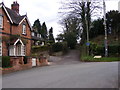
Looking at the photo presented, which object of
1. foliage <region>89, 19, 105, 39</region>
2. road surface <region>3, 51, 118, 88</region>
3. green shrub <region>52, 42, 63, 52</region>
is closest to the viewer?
road surface <region>3, 51, 118, 88</region>

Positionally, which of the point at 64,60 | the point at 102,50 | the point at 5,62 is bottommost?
the point at 64,60

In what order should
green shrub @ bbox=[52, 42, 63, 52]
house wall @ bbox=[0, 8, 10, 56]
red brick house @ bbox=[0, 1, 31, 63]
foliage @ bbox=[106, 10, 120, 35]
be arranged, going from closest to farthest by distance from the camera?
house wall @ bbox=[0, 8, 10, 56], red brick house @ bbox=[0, 1, 31, 63], green shrub @ bbox=[52, 42, 63, 52], foliage @ bbox=[106, 10, 120, 35]

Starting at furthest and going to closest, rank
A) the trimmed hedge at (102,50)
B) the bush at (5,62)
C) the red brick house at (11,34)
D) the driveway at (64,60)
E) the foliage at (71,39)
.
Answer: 1. the foliage at (71,39)
2. the trimmed hedge at (102,50)
3. the driveway at (64,60)
4. the red brick house at (11,34)
5. the bush at (5,62)

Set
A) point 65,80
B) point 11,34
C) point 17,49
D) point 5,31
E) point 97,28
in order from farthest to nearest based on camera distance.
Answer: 1. point 97,28
2. point 17,49
3. point 11,34
4. point 5,31
5. point 65,80

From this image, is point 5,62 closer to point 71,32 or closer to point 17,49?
point 17,49

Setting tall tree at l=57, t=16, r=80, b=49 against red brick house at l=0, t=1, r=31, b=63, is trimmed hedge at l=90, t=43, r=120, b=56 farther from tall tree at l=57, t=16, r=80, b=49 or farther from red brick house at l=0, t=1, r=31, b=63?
tall tree at l=57, t=16, r=80, b=49

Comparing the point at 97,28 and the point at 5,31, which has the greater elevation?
the point at 97,28

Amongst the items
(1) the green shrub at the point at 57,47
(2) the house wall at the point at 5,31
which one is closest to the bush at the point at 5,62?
(2) the house wall at the point at 5,31

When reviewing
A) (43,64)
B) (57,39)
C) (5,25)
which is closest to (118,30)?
(57,39)

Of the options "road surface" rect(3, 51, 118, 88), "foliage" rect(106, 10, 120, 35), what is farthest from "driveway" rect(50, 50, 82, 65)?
"foliage" rect(106, 10, 120, 35)

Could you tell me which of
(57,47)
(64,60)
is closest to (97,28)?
(57,47)

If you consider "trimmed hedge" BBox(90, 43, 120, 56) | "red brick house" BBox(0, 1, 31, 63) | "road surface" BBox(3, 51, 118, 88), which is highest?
Answer: "red brick house" BBox(0, 1, 31, 63)

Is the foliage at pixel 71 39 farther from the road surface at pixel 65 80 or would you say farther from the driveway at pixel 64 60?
the road surface at pixel 65 80

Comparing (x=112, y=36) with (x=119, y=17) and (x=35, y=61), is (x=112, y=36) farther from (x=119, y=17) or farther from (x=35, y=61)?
(x=35, y=61)
